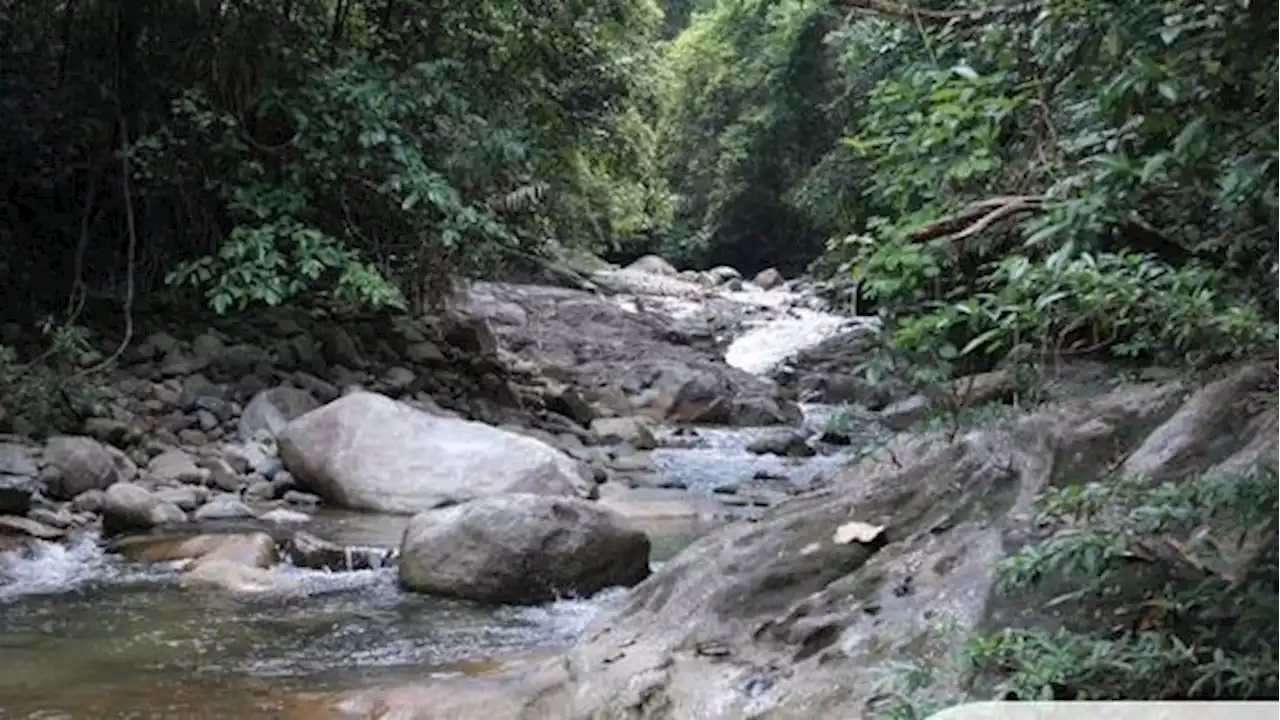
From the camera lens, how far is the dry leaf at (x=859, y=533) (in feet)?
12.5

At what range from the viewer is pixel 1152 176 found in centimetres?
210

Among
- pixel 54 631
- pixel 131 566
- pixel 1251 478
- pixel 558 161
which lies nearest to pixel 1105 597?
pixel 1251 478

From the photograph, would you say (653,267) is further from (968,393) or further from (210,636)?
(968,393)

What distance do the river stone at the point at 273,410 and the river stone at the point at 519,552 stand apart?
2727 millimetres

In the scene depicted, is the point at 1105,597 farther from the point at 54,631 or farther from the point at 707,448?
the point at 707,448

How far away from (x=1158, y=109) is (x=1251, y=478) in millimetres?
861

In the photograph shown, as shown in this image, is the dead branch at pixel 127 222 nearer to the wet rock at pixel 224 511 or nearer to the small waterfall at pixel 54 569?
the wet rock at pixel 224 511

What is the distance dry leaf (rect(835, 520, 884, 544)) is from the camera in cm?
380

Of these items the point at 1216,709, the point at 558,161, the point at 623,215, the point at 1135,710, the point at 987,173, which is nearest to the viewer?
the point at 1216,709

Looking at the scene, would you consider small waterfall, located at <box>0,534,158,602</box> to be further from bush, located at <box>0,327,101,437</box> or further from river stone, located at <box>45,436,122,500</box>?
bush, located at <box>0,327,101,437</box>

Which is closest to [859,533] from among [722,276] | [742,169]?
[722,276]

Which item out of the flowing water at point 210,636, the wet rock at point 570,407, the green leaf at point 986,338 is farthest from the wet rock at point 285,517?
the green leaf at point 986,338

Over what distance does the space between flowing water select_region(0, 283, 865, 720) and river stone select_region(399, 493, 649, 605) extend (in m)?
0.09

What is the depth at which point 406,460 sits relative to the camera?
7609 millimetres
